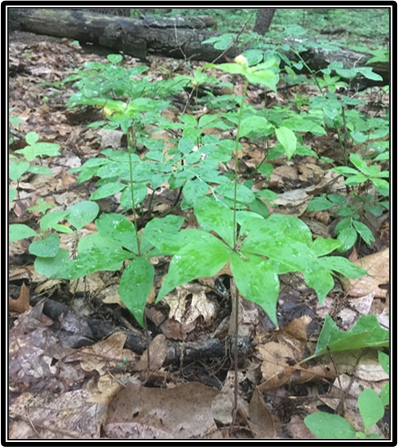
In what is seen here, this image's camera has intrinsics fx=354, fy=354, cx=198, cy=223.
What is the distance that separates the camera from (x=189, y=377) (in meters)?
1.28

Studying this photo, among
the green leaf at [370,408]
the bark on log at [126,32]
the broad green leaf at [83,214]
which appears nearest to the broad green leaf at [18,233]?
the broad green leaf at [83,214]

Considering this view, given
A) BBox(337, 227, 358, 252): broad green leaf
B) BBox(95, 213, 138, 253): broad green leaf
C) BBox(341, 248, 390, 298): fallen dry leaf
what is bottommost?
BBox(341, 248, 390, 298): fallen dry leaf

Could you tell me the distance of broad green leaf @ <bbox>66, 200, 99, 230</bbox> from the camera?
1.54 meters

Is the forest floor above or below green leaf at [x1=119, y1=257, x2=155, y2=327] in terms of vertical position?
below

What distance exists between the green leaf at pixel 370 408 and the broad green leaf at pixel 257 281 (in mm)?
416

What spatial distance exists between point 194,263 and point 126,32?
4720mm

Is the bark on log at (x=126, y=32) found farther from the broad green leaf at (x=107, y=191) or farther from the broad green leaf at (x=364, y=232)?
the broad green leaf at (x=107, y=191)

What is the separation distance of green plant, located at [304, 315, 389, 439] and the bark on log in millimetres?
3496

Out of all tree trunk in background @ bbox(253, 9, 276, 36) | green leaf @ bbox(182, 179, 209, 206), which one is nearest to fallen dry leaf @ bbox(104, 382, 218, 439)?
green leaf @ bbox(182, 179, 209, 206)

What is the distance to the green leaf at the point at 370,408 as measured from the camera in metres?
1.00

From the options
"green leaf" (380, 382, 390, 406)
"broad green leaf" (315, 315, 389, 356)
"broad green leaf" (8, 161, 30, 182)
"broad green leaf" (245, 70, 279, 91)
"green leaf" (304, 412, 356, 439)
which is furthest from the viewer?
"broad green leaf" (8, 161, 30, 182)

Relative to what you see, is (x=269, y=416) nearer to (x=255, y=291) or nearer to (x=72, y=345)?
(x=255, y=291)

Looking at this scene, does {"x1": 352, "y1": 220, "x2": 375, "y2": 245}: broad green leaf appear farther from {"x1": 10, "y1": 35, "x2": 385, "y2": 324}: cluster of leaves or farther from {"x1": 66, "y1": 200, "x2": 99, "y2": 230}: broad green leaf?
{"x1": 66, "y1": 200, "x2": 99, "y2": 230}: broad green leaf
